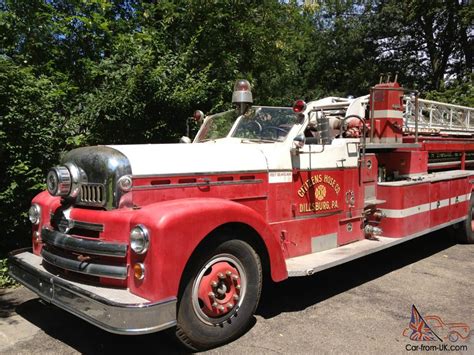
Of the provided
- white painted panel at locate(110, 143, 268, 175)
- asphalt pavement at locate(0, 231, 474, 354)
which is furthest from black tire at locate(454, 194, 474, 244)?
white painted panel at locate(110, 143, 268, 175)

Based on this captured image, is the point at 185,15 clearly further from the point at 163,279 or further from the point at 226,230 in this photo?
the point at 163,279

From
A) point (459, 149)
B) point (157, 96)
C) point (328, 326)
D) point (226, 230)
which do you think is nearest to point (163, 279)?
point (226, 230)

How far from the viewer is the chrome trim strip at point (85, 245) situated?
3381mm

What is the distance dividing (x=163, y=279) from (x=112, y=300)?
0.37 m

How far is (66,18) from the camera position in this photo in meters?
7.16

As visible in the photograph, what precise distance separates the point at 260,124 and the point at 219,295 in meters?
→ 2.02

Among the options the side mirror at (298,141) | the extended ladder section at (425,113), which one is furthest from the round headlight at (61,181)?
the extended ladder section at (425,113)

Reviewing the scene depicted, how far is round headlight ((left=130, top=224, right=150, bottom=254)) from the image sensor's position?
3246 mm

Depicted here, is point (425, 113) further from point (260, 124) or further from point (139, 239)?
point (139, 239)

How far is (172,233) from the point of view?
3.30 meters

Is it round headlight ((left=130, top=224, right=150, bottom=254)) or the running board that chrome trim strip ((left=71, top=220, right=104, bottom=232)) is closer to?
round headlight ((left=130, top=224, right=150, bottom=254))

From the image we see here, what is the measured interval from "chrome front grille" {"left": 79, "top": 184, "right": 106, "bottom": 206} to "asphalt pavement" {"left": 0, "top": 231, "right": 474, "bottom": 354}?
3.80 ft

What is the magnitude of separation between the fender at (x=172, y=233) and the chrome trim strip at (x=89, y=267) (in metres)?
0.12

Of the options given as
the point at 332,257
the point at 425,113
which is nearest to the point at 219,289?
the point at 332,257
